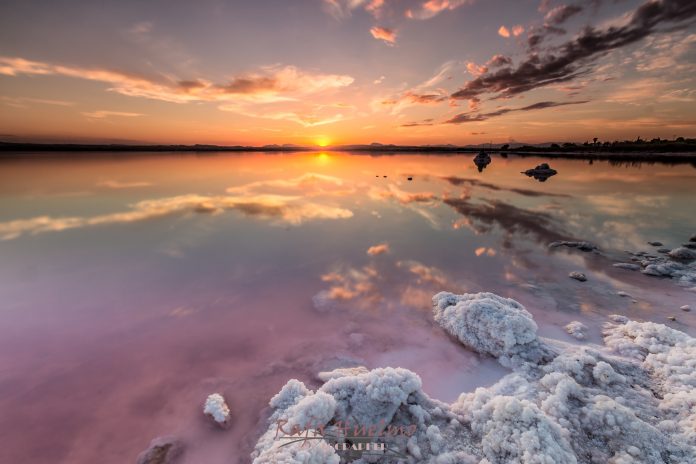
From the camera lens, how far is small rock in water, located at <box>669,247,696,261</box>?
12053mm

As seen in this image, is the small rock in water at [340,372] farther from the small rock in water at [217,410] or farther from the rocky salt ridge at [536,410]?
the small rock in water at [217,410]

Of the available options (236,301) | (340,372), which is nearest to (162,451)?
(340,372)

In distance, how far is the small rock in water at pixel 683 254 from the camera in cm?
1205

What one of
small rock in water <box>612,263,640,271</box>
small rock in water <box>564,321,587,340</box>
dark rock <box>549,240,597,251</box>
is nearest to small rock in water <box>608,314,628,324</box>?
small rock in water <box>564,321,587,340</box>

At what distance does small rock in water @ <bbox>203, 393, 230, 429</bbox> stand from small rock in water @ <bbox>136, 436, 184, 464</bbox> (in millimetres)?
541

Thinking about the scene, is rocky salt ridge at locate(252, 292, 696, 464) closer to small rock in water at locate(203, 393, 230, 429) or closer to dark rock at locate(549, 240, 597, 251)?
small rock in water at locate(203, 393, 230, 429)

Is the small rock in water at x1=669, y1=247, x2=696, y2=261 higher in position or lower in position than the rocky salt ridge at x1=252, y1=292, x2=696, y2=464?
lower

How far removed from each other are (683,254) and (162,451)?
62.0 feet

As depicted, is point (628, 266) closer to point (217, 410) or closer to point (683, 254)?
point (683, 254)

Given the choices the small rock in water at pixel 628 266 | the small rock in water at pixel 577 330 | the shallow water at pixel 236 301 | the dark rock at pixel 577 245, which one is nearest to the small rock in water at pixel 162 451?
the shallow water at pixel 236 301

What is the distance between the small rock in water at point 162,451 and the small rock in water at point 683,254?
18.3 m

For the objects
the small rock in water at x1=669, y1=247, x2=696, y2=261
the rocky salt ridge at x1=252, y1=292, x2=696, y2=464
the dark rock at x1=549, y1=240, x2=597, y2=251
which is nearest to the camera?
the rocky salt ridge at x1=252, y1=292, x2=696, y2=464

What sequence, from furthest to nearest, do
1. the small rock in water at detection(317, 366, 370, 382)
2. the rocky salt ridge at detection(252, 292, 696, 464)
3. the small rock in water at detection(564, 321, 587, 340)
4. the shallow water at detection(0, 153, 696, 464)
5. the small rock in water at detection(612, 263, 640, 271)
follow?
the small rock in water at detection(612, 263, 640, 271) < the small rock in water at detection(564, 321, 587, 340) < the small rock in water at detection(317, 366, 370, 382) < the shallow water at detection(0, 153, 696, 464) < the rocky salt ridge at detection(252, 292, 696, 464)

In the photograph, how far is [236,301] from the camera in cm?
859
